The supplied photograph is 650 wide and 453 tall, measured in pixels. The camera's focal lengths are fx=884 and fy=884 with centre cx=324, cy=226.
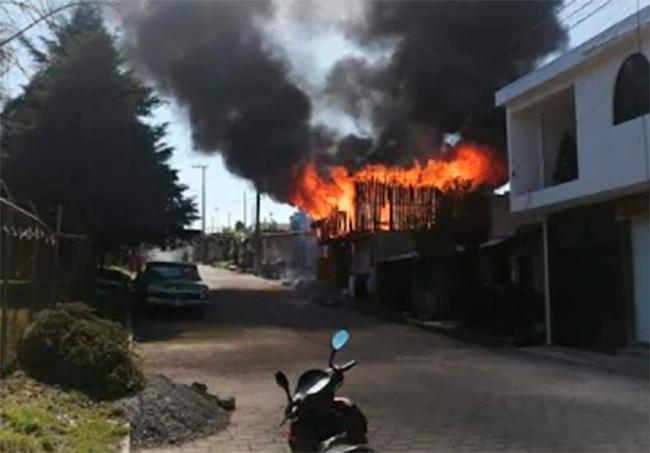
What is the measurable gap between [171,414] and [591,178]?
9163 mm

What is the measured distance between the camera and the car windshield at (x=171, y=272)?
23453mm

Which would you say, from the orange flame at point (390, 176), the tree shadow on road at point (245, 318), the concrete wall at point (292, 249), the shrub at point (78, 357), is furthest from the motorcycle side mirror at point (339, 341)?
the concrete wall at point (292, 249)

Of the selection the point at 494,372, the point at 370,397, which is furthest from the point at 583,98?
the point at 370,397

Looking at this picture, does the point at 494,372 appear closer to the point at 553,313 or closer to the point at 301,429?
the point at 553,313

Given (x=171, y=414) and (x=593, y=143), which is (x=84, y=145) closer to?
(x=593, y=143)

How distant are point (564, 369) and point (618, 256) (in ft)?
9.95

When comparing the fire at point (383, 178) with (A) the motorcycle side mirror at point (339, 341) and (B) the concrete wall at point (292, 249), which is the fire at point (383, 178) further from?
(A) the motorcycle side mirror at point (339, 341)

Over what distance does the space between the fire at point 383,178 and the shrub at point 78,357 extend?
743 inches

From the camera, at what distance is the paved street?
293 inches

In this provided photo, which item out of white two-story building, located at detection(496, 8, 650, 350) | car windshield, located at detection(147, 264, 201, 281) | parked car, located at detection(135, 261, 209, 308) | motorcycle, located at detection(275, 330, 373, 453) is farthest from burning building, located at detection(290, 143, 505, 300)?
motorcycle, located at detection(275, 330, 373, 453)

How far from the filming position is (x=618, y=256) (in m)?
14.8

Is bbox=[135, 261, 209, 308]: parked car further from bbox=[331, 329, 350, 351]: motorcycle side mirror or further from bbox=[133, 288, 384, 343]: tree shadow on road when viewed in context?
bbox=[331, 329, 350, 351]: motorcycle side mirror

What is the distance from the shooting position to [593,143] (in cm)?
1447

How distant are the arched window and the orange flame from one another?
12.5 m
